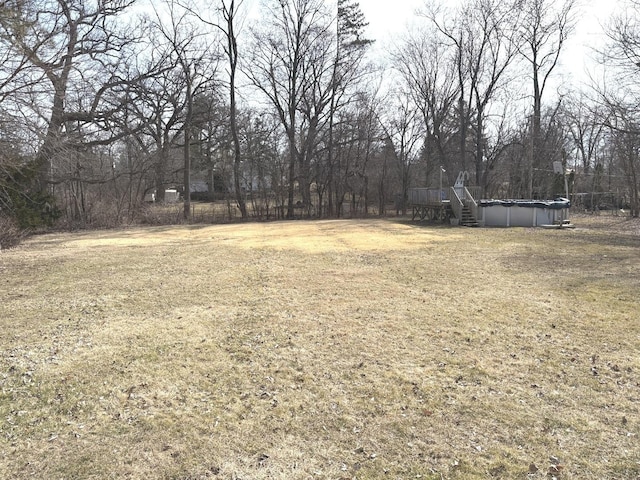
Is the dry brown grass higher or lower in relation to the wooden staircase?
lower

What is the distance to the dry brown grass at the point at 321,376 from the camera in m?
2.78

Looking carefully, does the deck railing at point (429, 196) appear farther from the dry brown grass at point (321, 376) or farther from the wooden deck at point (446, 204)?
the dry brown grass at point (321, 376)

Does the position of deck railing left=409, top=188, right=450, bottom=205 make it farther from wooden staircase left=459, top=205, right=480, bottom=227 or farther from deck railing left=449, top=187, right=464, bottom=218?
wooden staircase left=459, top=205, right=480, bottom=227

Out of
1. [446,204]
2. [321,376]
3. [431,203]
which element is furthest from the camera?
[431,203]

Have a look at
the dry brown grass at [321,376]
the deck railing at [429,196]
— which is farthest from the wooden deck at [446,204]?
the dry brown grass at [321,376]

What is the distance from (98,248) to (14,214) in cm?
598

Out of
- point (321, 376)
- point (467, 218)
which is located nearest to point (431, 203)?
point (467, 218)

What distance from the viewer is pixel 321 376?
404 centimetres

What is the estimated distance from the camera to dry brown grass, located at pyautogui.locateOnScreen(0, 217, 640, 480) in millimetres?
2775

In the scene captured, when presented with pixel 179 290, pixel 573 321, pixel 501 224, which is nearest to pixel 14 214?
pixel 179 290

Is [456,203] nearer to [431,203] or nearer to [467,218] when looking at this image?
[467,218]

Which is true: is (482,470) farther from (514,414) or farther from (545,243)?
(545,243)

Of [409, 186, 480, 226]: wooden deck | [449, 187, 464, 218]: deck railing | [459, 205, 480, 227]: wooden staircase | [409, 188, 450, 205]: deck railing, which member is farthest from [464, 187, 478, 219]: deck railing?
[409, 188, 450, 205]: deck railing

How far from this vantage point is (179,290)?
750cm
